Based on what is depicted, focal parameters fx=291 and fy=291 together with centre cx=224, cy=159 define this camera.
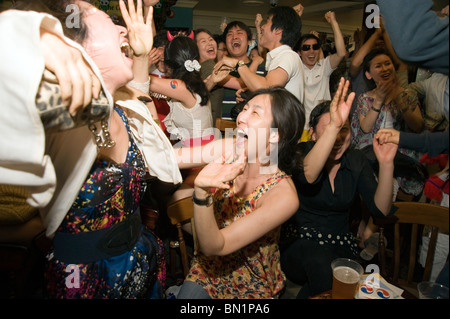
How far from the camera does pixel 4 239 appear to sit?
55.7 inches

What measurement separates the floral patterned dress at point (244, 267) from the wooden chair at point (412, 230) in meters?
0.43

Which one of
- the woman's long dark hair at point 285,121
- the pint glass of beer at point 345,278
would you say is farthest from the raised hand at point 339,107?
the pint glass of beer at point 345,278

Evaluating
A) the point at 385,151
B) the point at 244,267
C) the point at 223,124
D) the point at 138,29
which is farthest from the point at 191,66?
the point at 385,151

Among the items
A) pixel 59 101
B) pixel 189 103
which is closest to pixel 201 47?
pixel 189 103

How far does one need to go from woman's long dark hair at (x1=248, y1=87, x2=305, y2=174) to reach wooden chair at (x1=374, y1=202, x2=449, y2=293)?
46 centimetres

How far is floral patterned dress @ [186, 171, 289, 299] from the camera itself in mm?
1242

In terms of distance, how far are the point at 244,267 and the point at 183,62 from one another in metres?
1.64

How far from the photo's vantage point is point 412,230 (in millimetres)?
927

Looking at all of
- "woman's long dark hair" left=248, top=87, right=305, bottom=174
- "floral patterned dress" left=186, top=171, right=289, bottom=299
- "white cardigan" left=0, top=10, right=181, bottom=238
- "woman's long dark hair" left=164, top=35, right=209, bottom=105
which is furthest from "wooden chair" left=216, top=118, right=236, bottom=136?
"white cardigan" left=0, top=10, right=181, bottom=238

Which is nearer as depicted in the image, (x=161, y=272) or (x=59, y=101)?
(x=59, y=101)

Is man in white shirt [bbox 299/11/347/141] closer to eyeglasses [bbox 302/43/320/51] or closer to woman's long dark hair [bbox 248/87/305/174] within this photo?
eyeglasses [bbox 302/43/320/51]

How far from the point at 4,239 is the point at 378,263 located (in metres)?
1.71

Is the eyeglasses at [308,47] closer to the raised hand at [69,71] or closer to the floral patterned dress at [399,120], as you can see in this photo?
the floral patterned dress at [399,120]

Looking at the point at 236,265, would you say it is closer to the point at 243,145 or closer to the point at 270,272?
the point at 270,272
